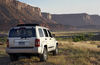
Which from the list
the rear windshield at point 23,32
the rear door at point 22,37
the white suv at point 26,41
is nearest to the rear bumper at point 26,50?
the white suv at point 26,41

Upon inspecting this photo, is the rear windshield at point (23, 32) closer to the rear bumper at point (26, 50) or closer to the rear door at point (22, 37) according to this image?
the rear door at point (22, 37)

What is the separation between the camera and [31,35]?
10.6m

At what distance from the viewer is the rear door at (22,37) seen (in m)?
10.5

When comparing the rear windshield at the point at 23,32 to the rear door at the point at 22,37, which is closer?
the rear door at the point at 22,37

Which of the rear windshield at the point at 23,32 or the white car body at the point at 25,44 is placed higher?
the rear windshield at the point at 23,32

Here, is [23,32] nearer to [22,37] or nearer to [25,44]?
[22,37]

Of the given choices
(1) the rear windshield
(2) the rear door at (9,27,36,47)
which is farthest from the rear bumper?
(1) the rear windshield

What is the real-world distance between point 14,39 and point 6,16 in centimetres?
11238

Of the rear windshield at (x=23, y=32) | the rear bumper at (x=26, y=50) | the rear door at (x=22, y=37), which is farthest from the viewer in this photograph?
the rear windshield at (x=23, y=32)

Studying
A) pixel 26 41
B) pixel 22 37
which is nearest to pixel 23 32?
pixel 22 37

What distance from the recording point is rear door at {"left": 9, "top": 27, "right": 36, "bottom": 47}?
10.5 metres

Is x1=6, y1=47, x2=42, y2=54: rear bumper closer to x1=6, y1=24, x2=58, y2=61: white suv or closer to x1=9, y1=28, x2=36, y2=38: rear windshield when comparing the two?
x1=6, y1=24, x2=58, y2=61: white suv

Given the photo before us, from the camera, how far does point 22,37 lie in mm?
10547

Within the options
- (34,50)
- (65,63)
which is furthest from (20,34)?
(65,63)
